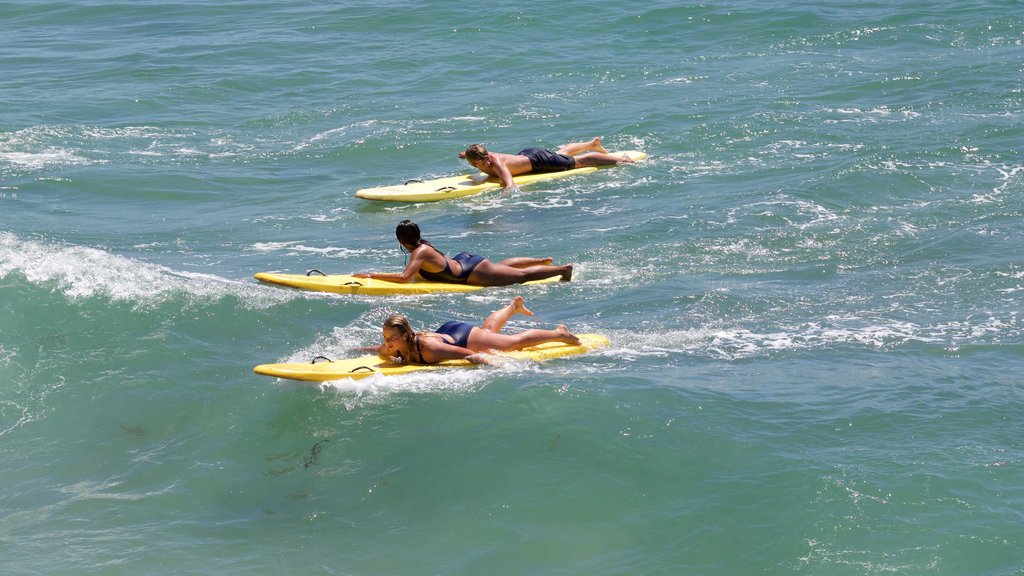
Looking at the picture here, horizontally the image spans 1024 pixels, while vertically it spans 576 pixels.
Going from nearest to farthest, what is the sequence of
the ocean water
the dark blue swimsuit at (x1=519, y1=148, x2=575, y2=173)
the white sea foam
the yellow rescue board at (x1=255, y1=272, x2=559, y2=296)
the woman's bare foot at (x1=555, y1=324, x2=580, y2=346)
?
the ocean water → the woman's bare foot at (x1=555, y1=324, x2=580, y2=346) → the white sea foam → the yellow rescue board at (x1=255, y1=272, x2=559, y2=296) → the dark blue swimsuit at (x1=519, y1=148, x2=575, y2=173)

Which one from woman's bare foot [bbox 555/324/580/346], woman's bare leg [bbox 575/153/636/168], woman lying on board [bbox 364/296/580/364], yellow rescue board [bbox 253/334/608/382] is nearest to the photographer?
yellow rescue board [bbox 253/334/608/382]

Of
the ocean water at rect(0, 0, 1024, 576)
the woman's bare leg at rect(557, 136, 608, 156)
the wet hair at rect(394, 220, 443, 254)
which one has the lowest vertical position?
the ocean water at rect(0, 0, 1024, 576)

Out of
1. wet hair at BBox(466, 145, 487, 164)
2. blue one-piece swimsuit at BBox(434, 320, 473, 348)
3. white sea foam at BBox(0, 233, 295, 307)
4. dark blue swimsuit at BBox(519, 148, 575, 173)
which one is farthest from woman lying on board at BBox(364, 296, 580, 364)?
dark blue swimsuit at BBox(519, 148, 575, 173)

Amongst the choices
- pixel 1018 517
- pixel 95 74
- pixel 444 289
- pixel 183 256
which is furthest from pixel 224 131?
pixel 1018 517

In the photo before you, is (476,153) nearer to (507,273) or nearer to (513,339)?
(507,273)

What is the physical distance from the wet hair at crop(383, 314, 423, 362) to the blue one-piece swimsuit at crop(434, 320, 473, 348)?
0.30 meters

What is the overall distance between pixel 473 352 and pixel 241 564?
3.13 m

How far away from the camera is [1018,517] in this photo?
752cm

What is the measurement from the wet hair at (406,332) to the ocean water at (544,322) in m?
0.28

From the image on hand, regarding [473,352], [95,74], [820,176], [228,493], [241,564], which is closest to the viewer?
[241,564]

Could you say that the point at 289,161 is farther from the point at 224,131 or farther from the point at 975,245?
the point at 975,245

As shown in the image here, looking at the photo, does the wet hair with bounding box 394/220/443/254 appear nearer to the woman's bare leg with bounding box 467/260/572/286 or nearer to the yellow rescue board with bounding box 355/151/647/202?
the woman's bare leg with bounding box 467/260/572/286

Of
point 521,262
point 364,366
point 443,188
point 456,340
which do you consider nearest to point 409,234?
point 521,262

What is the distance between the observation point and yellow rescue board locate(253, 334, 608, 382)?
9.45m
